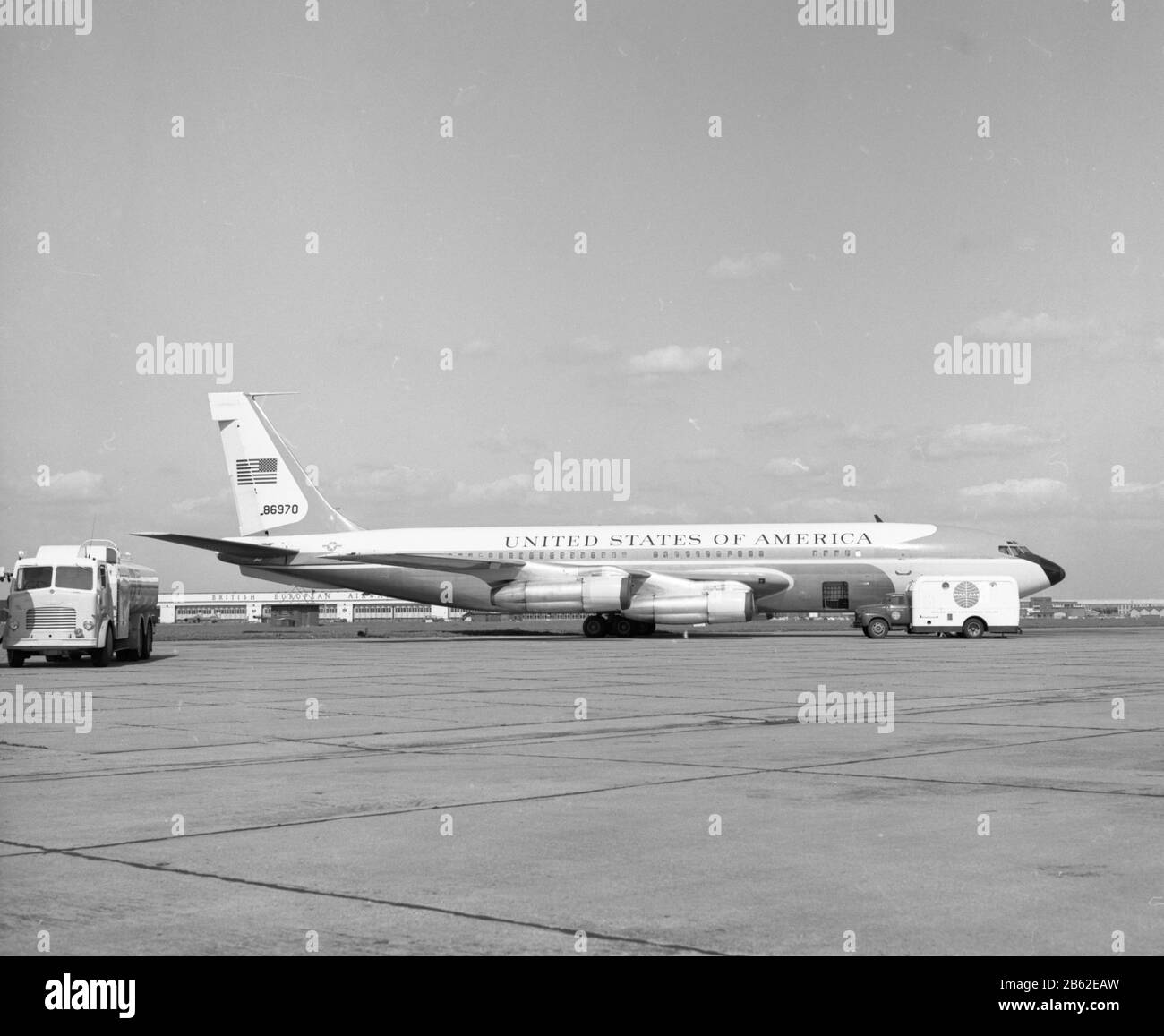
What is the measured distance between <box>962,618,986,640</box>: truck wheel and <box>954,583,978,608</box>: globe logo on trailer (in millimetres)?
586

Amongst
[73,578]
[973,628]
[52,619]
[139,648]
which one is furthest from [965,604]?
[52,619]

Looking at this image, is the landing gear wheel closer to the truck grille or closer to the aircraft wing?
the aircraft wing

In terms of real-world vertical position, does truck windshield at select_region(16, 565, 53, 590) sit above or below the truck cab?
above

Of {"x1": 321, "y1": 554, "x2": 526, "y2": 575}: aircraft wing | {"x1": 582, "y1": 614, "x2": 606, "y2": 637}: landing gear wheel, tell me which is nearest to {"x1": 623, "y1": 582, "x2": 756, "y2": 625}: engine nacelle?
{"x1": 582, "y1": 614, "x2": 606, "y2": 637}: landing gear wheel

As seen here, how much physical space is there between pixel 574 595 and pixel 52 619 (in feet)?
69.8

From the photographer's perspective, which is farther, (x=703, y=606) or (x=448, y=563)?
(x=448, y=563)

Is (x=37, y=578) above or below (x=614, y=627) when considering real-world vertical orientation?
above

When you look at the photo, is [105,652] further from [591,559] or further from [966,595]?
[966,595]

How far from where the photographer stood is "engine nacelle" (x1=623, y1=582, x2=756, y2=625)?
4541cm

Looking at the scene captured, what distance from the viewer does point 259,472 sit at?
53.2 metres

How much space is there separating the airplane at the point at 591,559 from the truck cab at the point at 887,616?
687 mm

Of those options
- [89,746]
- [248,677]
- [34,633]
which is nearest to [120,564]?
[34,633]
